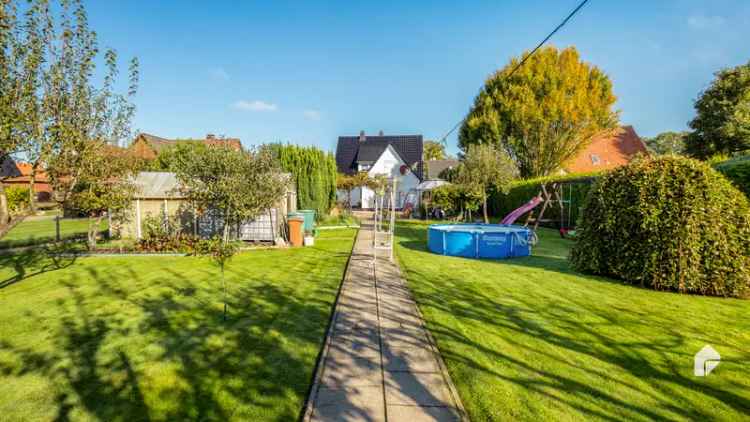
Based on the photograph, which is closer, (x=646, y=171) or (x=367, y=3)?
(x=646, y=171)

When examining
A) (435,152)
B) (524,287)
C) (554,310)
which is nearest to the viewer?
(554,310)

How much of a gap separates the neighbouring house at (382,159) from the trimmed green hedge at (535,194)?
11.7m

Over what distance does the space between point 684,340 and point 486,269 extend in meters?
4.81

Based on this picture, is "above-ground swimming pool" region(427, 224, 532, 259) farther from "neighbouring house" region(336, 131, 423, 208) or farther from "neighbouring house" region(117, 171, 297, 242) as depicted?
"neighbouring house" region(336, 131, 423, 208)

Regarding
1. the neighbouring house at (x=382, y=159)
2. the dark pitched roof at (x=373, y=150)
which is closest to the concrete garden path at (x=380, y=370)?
the neighbouring house at (x=382, y=159)

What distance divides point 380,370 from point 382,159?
3746cm

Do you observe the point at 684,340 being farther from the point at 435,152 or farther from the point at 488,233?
the point at 435,152

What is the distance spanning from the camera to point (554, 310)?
6.09 meters

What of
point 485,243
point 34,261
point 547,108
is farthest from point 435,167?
point 34,261

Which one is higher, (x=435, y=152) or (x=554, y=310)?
(x=435, y=152)

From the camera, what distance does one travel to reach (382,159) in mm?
40594

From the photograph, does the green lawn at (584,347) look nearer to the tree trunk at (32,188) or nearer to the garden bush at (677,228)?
the garden bush at (677,228)

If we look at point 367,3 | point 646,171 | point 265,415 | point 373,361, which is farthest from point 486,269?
point 367,3

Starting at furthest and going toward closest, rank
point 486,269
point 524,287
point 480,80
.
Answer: point 480,80 → point 486,269 → point 524,287
